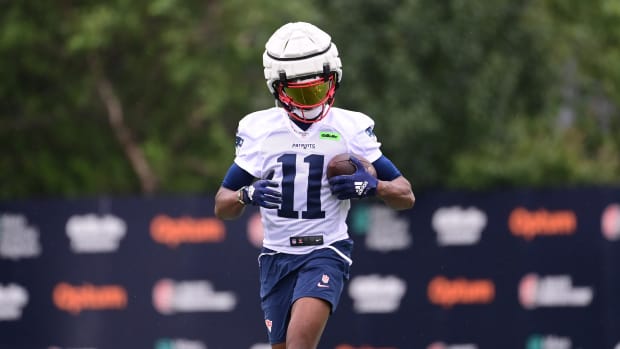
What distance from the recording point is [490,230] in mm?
11148

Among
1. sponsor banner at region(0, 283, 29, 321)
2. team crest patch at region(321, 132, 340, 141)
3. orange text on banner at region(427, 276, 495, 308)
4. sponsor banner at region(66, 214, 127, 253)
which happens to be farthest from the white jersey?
sponsor banner at region(0, 283, 29, 321)

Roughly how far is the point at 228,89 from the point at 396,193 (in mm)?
11128

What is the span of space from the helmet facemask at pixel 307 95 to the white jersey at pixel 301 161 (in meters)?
0.08

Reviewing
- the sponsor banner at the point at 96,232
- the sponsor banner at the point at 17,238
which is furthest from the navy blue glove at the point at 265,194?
the sponsor banner at the point at 17,238

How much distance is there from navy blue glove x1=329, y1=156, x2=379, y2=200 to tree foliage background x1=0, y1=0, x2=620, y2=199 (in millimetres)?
8946

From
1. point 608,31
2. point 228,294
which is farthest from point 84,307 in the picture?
point 608,31

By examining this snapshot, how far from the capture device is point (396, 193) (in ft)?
21.7

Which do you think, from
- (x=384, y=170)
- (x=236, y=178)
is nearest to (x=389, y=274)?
(x=384, y=170)

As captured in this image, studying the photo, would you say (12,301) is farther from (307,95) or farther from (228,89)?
(307,95)

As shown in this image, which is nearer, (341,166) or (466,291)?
(341,166)

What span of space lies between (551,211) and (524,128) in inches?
333

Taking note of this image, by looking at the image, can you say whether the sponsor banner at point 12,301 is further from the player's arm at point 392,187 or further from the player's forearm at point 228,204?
the player's arm at point 392,187

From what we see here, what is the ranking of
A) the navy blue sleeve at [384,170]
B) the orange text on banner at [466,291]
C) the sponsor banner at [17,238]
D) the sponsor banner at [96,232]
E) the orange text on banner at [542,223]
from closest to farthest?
the navy blue sleeve at [384,170], the orange text on banner at [542,223], the orange text on banner at [466,291], the sponsor banner at [96,232], the sponsor banner at [17,238]

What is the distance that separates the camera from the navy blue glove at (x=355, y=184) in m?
6.40
